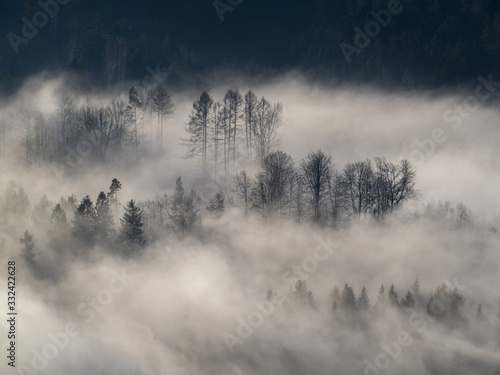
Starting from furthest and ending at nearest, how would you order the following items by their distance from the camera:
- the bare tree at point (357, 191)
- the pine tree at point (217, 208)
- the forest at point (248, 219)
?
the pine tree at point (217, 208) → the bare tree at point (357, 191) → the forest at point (248, 219)

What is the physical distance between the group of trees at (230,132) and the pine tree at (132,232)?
65.7 feet

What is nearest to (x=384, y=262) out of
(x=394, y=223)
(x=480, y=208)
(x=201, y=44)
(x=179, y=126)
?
(x=394, y=223)

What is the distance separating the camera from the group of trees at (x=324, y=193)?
67.3 m

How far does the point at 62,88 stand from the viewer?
94438 millimetres

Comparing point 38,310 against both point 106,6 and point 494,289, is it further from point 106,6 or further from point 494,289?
point 106,6

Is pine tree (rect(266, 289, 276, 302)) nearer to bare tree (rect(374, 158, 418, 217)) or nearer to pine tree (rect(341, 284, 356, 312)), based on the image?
pine tree (rect(341, 284, 356, 312))

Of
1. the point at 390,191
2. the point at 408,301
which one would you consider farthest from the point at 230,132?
the point at 408,301

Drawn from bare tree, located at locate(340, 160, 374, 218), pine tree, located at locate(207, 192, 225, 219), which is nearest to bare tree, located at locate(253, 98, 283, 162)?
pine tree, located at locate(207, 192, 225, 219)

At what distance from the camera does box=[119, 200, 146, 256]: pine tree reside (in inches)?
2456

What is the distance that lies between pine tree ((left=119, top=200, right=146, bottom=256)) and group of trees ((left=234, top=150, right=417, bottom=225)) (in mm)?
11744

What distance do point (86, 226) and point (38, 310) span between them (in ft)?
27.9

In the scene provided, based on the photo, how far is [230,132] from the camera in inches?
3334

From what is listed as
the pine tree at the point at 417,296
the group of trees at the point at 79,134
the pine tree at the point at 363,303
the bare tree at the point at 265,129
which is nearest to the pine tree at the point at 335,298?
the pine tree at the point at 363,303

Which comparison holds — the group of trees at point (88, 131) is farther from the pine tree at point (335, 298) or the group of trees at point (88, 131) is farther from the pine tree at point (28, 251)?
the pine tree at point (335, 298)
